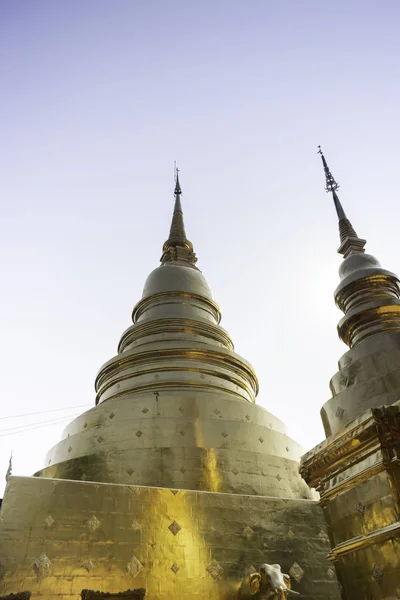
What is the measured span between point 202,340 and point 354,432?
543 cm

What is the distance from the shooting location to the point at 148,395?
8.59m

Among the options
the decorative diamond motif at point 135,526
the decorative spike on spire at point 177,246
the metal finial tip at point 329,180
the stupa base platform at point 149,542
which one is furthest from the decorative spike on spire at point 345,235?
the decorative diamond motif at point 135,526

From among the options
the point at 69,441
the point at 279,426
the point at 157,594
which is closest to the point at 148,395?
the point at 69,441

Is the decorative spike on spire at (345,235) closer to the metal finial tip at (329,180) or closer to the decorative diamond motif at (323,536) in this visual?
the metal finial tip at (329,180)

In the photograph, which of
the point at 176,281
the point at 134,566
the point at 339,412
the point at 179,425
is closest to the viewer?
the point at 134,566

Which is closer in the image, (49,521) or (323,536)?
(49,521)

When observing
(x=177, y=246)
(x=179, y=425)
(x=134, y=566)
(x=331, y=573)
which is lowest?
(x=331, y=573)

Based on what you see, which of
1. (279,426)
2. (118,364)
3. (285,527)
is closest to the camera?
(285,527)

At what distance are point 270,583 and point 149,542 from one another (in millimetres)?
1385

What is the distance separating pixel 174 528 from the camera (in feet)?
19.0

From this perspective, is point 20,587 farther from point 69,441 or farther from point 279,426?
point 279,426

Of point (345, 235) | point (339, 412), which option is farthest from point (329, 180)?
point (339, 412)

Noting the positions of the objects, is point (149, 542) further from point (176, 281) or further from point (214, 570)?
point (176, 281)

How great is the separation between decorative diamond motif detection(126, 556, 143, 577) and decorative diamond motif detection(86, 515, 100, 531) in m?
0.53
